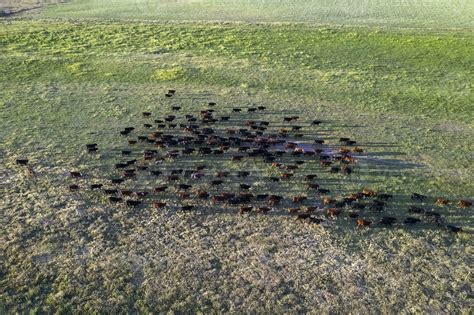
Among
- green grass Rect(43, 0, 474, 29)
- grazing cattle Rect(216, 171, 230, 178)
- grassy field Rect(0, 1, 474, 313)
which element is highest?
green grass Rect(43, 0, 474, 29)

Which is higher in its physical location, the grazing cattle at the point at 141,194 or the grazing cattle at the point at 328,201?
the grazing cattle at the point at 141,194

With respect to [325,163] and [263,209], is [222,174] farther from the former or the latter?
[325,163]

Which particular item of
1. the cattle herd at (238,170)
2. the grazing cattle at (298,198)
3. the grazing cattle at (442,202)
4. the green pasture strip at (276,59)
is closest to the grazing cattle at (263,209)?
the cattle herd at (238,170)

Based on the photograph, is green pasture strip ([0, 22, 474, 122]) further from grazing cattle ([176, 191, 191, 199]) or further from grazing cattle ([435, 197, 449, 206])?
grazing cattle ([176, 191, 191, 199])

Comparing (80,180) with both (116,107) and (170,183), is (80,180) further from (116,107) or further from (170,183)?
(116,107)

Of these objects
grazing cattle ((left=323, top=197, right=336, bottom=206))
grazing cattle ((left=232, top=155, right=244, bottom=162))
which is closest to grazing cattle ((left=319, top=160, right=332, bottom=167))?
grazing cattle ((left=323, top=197, right=336, bottom=206))

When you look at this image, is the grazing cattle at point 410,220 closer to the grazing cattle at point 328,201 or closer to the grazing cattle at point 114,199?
the grazing cattle at point 328,201

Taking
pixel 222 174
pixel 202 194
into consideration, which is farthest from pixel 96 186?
pixel 222 174
